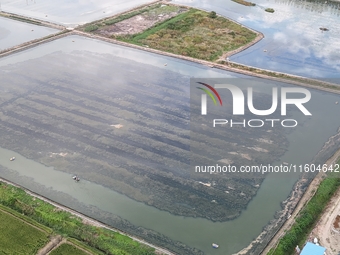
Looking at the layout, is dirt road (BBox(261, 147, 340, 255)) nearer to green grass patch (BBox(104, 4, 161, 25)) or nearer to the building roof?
the building roof

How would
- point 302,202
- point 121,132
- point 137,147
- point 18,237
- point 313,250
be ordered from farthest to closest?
point 121,132 → point 137,147 → point 302,202 → point 18,237 → point 313,250

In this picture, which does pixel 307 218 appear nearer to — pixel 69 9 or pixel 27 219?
pixel 27 219

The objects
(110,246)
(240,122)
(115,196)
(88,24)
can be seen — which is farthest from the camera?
(88,24)

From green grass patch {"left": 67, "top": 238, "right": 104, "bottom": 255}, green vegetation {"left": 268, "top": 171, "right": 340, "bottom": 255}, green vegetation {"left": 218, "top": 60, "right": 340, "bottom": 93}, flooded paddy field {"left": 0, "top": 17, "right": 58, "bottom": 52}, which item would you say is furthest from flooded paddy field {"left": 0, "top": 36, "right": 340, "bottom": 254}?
flooded paddy field {"left": 0, "top": 17, "right": 58, "bottom": 52}

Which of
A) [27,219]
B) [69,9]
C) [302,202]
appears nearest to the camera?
[27,219]

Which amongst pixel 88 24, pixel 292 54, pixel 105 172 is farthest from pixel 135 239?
pixel 88 24

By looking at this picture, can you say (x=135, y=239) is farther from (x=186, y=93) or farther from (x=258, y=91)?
(x=258, y=91)

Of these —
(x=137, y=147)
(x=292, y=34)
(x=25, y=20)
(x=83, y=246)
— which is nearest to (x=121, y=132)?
(x=137, y=147)
